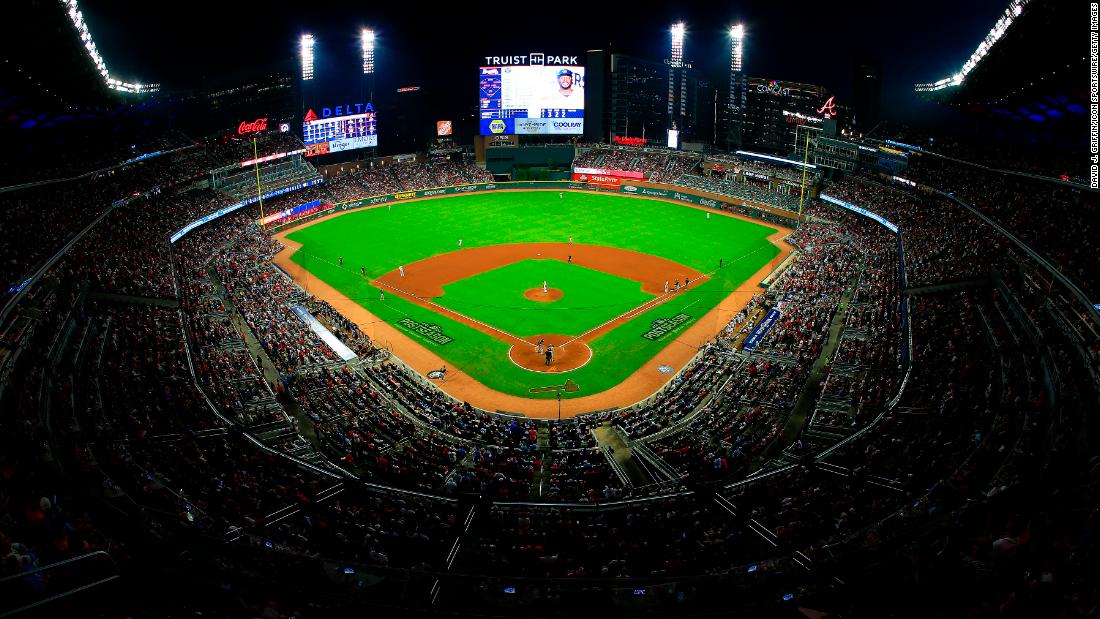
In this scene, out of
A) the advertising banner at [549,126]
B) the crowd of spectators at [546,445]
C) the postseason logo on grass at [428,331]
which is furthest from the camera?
the advertising banner at [549,126]

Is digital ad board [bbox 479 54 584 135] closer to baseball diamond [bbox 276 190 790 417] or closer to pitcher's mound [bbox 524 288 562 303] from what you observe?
baseball diamond [bbox 276 190 790 417]

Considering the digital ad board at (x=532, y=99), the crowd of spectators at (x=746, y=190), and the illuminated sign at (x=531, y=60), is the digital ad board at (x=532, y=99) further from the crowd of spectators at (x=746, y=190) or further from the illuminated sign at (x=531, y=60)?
the crowd of spectators at (x=746, y=190)

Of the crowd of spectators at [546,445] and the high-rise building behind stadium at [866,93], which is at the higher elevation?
the high-rise building behind stadium at [866,93]

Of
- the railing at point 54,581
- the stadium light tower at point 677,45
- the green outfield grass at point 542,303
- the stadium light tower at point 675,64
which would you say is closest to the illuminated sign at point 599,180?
the stadium light tower at point 675,64

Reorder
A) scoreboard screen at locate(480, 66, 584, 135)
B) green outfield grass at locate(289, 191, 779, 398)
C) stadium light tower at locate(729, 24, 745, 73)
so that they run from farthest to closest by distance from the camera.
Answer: stadium light tower at locate(729, 24, 745, 73), scoreboard screen at locate(480, 66, 584, 135), green outfield grass at locate(289, 191, 779, 398)

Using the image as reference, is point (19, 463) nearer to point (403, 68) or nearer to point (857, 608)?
point (857, 608)

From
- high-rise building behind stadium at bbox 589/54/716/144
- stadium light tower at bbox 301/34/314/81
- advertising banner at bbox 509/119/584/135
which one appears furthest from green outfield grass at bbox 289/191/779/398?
high-rise building behind stadium at bbox 589/54/716/144
